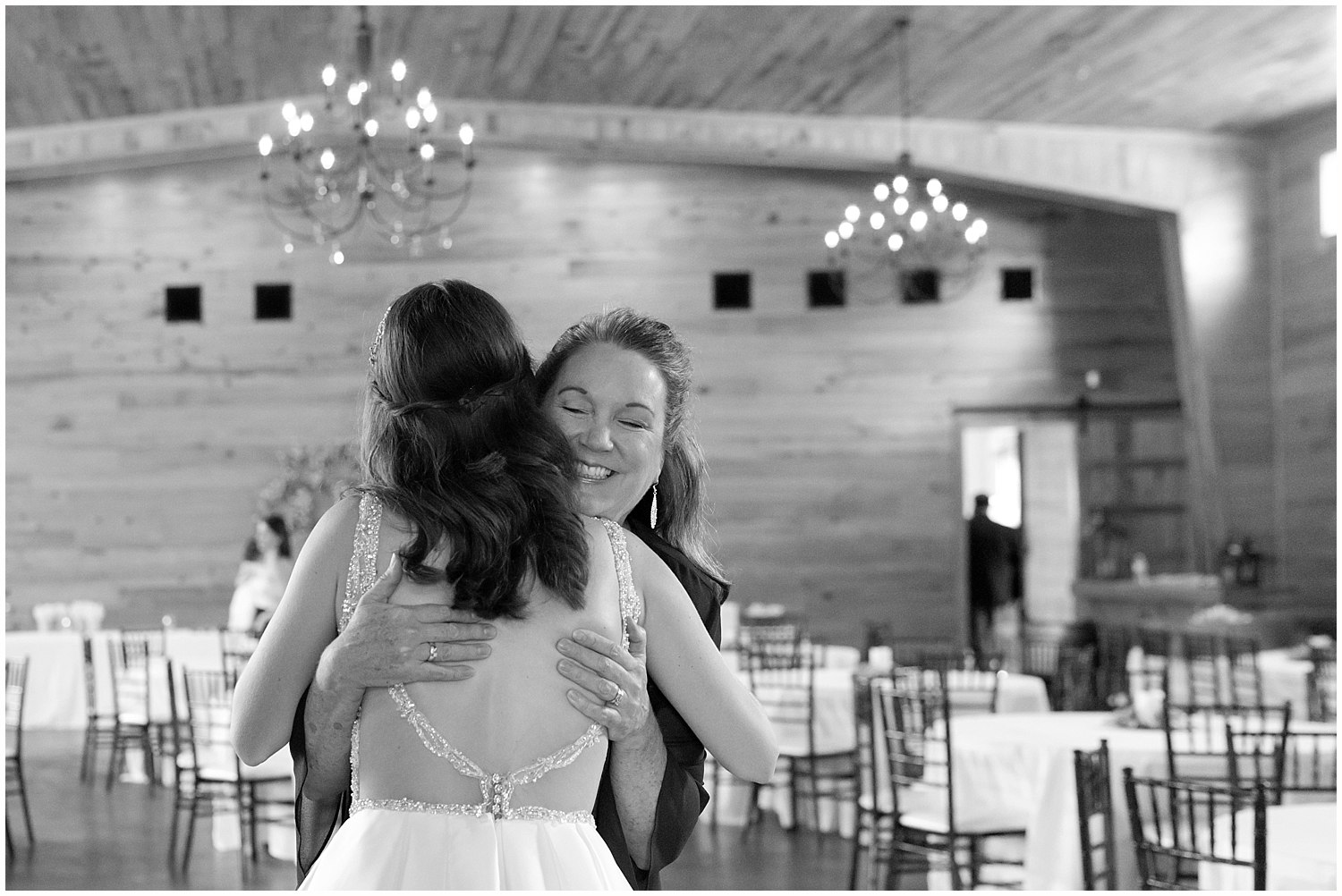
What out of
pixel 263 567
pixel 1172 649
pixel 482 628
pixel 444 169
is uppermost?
pixel 444 169

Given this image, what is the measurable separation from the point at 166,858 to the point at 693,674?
5630mm

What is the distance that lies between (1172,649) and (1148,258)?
12.8 ft

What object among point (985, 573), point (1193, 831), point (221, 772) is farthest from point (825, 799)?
point (985, 573)

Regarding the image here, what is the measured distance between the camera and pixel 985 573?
1448 cm

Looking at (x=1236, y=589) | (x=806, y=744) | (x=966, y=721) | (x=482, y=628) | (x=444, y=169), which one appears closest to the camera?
(x=482, y=628)

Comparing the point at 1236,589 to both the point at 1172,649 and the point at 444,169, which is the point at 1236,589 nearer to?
the point at 1172,649

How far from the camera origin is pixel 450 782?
1.66 metres

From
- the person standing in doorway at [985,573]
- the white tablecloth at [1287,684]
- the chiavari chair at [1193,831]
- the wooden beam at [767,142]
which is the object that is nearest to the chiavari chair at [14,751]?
the chiavari chair at [1193,831]

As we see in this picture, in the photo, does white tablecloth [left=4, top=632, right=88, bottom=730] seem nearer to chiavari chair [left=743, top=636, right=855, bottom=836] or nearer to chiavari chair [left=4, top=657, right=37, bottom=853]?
chiavari chair [left=4, top=657, right=37, bottom=853]

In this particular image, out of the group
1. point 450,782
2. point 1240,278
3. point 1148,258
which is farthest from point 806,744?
point 1148,258

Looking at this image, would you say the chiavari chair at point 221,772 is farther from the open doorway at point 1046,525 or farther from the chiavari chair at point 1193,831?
the open doorway at point 1046,525

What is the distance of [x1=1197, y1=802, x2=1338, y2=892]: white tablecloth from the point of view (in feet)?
12.3

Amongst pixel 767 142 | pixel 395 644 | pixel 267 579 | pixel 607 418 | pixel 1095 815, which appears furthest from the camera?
pixel 767 142

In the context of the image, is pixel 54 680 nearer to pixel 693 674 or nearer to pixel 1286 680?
pixel 1286 680
